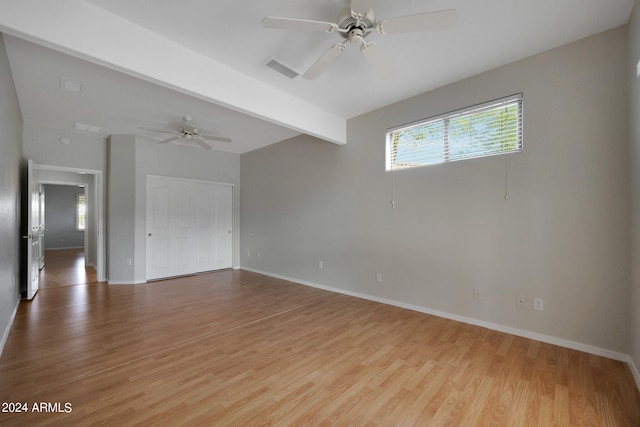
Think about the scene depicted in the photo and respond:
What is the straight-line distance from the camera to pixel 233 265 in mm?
6543

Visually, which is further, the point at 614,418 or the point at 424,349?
the point at 424,349

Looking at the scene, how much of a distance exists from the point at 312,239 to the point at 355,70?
9.51 feet

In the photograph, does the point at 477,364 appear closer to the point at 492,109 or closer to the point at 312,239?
the point at 492,109

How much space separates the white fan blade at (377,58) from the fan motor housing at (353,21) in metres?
0.13

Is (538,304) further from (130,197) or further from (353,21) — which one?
(130,197)

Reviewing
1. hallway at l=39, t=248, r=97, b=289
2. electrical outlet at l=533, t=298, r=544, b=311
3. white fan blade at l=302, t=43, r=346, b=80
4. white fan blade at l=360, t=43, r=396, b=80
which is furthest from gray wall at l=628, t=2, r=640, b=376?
hallway at l=39, t=248, r=97, b=289

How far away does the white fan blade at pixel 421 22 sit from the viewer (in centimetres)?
169

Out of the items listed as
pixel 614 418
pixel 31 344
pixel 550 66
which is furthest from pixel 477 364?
pixel 31 344

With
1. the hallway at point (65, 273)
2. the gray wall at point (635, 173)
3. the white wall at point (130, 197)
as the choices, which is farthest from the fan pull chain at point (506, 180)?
the hallway at point (65, 273)

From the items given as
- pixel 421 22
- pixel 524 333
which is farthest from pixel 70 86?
pixel 524 333

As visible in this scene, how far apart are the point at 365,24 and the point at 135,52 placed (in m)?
1.94

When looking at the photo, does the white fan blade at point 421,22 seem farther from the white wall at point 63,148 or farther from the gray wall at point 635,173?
the white wall at point 63,148

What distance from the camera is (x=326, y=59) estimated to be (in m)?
2.20

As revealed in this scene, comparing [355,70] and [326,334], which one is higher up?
[355,70]
